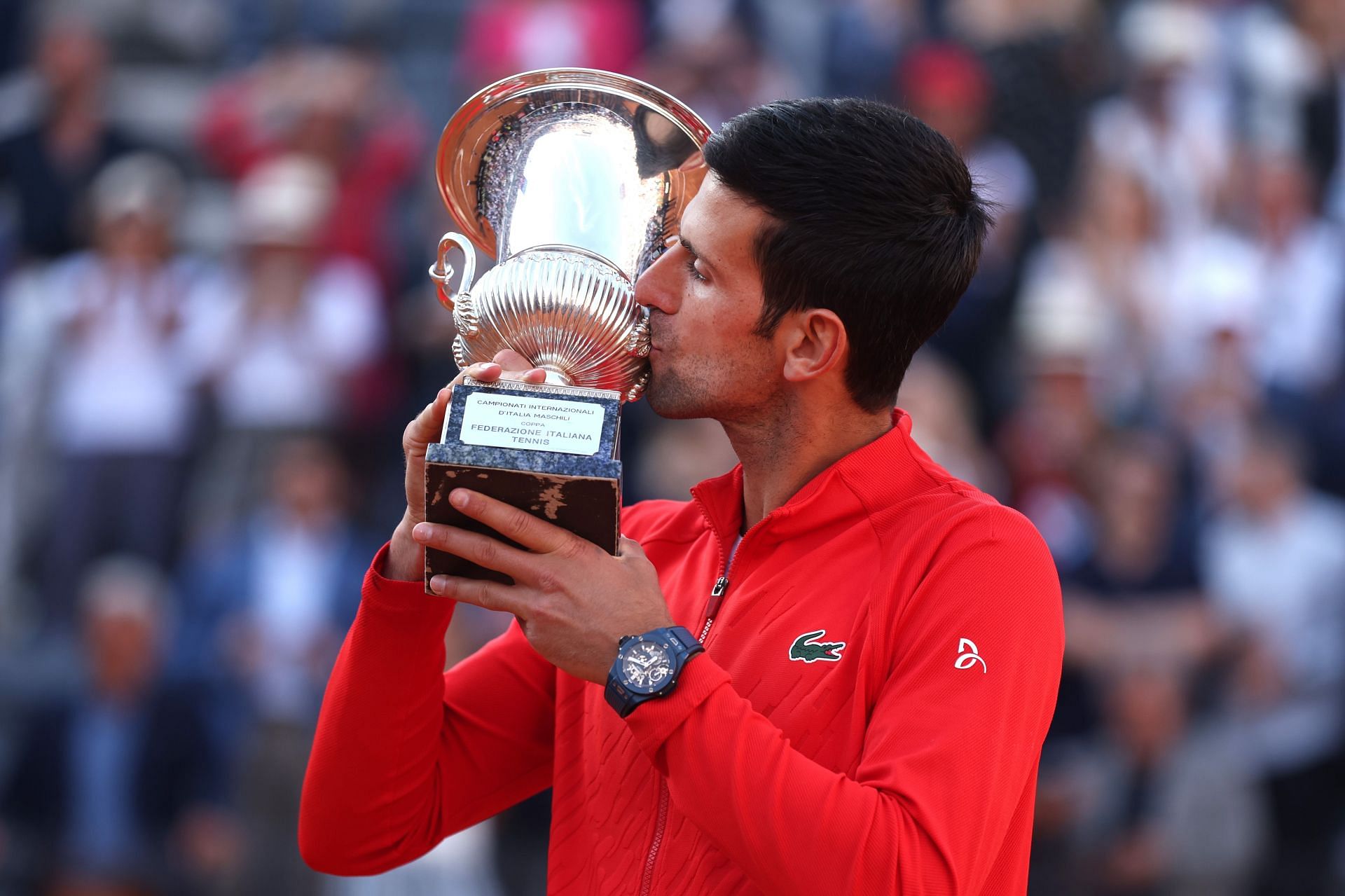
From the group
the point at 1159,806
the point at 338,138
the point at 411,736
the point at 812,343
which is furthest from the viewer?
the point at 338,138

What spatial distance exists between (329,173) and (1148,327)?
3839mm

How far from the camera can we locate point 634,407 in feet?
21.8

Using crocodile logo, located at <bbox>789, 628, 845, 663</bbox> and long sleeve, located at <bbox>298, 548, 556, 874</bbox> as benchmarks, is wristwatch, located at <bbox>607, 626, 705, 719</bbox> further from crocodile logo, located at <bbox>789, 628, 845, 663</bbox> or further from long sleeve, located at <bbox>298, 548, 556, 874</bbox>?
long sleeve, located at <bbox>298, 548, 556, 874</bbox>

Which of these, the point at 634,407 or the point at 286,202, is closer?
the point at 634,407

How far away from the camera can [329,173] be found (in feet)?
24.7

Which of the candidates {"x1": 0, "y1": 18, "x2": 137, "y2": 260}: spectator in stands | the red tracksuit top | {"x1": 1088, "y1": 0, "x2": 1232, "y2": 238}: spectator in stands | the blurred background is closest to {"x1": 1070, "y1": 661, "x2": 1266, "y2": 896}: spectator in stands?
the blurred background

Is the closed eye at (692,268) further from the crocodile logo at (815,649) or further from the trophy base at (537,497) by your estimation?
the crocodile logo at (815,649)

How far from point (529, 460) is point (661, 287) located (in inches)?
16.8

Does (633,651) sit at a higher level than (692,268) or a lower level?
lower

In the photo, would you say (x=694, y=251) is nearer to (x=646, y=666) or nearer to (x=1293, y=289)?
(x=646, y=666)

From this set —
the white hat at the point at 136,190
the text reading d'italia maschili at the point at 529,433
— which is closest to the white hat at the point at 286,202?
the white hat at the point at 136,190

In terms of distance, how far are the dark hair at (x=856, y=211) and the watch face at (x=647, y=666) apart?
20.4 inches

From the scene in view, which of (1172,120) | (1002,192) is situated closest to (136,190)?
(1002,192)

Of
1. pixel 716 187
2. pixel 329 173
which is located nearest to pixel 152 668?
pixel 329 173
